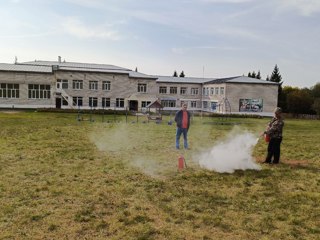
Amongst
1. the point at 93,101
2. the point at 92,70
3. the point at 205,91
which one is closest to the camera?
the point at 92,70

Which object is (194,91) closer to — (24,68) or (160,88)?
(160,88)

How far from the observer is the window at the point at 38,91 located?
2277 inches

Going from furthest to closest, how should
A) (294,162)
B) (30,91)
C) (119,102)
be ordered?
1. (119,102)
2. (30,91)
3. (294,162)

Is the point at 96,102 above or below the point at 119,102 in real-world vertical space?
below

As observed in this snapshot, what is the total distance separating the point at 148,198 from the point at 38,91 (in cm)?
5478

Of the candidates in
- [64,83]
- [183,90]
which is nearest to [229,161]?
[64,83]

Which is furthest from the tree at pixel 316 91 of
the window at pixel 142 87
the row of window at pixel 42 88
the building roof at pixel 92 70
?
the window at pixel 142 87

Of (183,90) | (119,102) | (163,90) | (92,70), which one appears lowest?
(119,102)

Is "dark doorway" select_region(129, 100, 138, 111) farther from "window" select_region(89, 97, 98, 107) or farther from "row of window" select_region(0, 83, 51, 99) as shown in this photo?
"row of window" select_region(0, 83, 51, 99)

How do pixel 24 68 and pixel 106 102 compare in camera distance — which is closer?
pixel 24 68

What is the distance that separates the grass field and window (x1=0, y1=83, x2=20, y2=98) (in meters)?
47.2

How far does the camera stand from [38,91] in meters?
58.3

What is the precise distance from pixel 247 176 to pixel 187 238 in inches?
207

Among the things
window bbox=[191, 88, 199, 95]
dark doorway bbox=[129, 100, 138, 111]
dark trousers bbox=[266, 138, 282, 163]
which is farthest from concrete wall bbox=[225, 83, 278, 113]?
dark trousers bbox=[266, 138, 282, 163]
